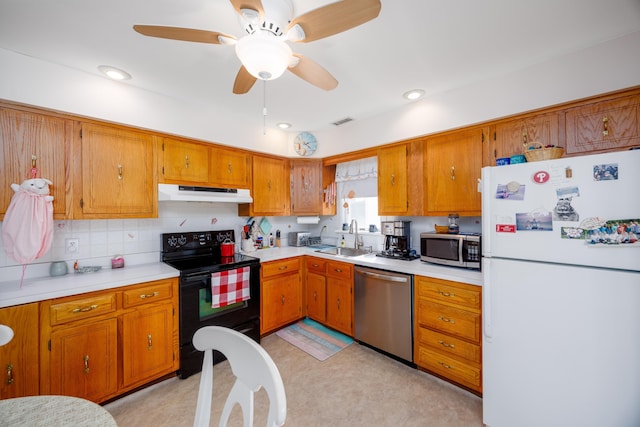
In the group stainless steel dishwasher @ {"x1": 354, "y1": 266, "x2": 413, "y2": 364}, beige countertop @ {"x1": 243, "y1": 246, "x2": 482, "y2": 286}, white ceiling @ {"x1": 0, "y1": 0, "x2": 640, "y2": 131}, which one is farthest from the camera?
Result: stainless steel dishwasher @ {"x1": 354, "y1": 266, "x2": 413, "y2": 364}

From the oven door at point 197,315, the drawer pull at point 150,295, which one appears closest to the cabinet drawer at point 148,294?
the drawer pull at point 150,295

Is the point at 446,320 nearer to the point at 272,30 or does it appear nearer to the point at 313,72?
the point at 313,72

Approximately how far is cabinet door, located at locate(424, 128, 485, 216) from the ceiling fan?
1618 millimetres

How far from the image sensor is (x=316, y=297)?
10.3 ft

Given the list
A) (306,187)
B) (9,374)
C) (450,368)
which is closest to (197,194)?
(306,187)

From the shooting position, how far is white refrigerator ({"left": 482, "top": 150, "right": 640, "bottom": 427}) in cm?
128

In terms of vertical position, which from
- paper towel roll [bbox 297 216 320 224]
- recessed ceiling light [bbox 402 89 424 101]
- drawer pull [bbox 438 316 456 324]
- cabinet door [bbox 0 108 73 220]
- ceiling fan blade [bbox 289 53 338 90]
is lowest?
drawer pull [bbox 438 316 456 324]

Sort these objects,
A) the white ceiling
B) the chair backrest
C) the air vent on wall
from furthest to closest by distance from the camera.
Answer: the air vent on wall → the white ceiling → the chair backrest

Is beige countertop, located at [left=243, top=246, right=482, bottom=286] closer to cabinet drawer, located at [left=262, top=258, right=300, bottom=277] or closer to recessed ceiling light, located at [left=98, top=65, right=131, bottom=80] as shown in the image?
cabinet drawer, located at [left=262, top=258, right=300, bottom=277]

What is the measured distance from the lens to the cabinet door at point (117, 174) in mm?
2059

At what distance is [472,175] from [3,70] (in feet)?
11.5

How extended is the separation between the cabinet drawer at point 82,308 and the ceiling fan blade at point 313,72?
202 cm

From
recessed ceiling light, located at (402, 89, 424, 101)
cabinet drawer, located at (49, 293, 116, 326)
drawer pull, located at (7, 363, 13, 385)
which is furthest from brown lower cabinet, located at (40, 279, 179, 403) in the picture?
recessed ceiling light, located at (402, 89, 424, 101)

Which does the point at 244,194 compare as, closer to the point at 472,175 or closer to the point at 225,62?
the point at 225,62
